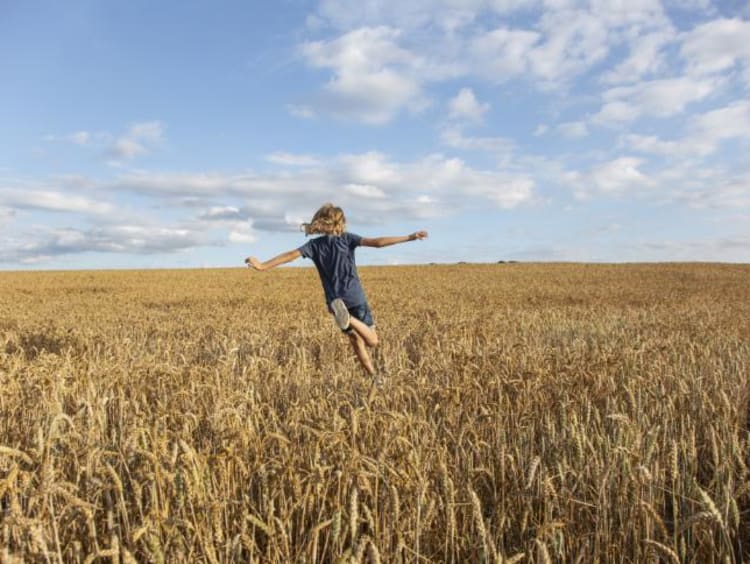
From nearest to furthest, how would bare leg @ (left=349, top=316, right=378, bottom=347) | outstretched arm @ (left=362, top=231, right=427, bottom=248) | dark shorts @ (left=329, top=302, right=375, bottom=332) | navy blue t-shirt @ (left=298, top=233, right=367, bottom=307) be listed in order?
outstretched arm @ (left=362, top=231, right=427, bottom=248), bare leg @ (left=349, top=316, right=378, bottom=347), navy blue t-shirt @ (left=298, top=233, right=367, bottom=307), dark shorts @ (left=329, top=302, right=375, bottom=332)

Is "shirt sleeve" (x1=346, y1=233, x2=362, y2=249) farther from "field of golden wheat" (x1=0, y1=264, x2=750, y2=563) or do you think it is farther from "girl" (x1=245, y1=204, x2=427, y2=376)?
"field of golden wheat" (x1=0, y1=264, x2=750, y2=563)

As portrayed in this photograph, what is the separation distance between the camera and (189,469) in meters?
2.57

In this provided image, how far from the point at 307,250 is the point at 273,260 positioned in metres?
0.56

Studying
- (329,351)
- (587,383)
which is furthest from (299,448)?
(329,351)

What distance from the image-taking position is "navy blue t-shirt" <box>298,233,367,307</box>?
6477 millimetres

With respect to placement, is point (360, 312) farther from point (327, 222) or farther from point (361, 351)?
point (327, 222)

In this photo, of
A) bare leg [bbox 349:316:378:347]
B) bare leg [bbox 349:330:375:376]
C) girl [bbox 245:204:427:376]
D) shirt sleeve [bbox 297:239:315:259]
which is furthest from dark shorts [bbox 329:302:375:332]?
shirt sleeve [bbox 297:239:315:259]

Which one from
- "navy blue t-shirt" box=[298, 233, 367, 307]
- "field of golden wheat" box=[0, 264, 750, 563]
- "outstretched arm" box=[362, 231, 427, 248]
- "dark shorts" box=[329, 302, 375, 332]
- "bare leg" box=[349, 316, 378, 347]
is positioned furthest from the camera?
"dark shorts" box=[329, 302, 375, 332]

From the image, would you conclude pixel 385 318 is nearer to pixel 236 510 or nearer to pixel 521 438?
pixel 521 438

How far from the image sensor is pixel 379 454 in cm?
290

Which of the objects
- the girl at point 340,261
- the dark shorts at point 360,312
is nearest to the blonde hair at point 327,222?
the girl at point 340,261

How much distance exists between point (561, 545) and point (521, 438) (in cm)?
137

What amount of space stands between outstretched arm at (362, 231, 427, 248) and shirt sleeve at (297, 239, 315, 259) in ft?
1.99

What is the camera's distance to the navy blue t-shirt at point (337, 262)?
6477mm
